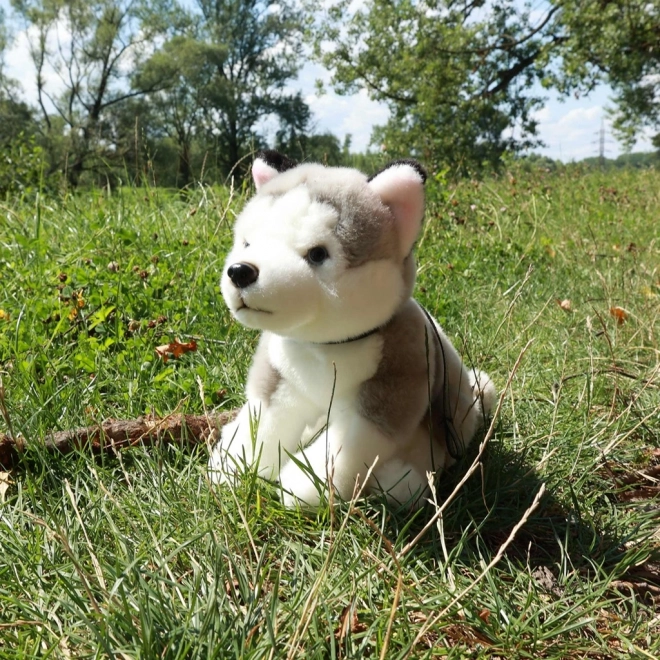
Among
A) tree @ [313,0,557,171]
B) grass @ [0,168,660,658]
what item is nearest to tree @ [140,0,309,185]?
tree @ [313,0,557,171]

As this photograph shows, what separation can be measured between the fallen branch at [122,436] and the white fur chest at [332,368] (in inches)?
13.0

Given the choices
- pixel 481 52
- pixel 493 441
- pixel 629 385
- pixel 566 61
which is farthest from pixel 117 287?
pixel 481 52

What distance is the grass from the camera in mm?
1209

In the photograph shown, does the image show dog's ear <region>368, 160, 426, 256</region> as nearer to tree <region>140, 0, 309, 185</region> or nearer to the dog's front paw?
the dog's front paw

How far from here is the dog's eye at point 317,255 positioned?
152cm

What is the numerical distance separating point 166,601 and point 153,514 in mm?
404

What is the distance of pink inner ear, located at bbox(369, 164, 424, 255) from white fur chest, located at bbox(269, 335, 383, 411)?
296mm

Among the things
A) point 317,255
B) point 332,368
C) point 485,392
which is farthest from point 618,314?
point 317,255

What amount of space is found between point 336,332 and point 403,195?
400 millimetres

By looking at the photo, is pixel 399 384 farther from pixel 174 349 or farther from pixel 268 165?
pixel 174 349

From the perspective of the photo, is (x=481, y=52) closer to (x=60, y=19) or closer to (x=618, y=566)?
(x=618, y=566)

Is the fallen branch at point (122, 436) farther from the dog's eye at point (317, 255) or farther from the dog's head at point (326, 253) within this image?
the dog's eye at point (317, 255)

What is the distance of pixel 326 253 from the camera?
5.01 feet

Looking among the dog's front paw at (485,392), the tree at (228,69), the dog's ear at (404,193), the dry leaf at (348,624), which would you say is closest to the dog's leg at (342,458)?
the dry leaf at (348,624)
